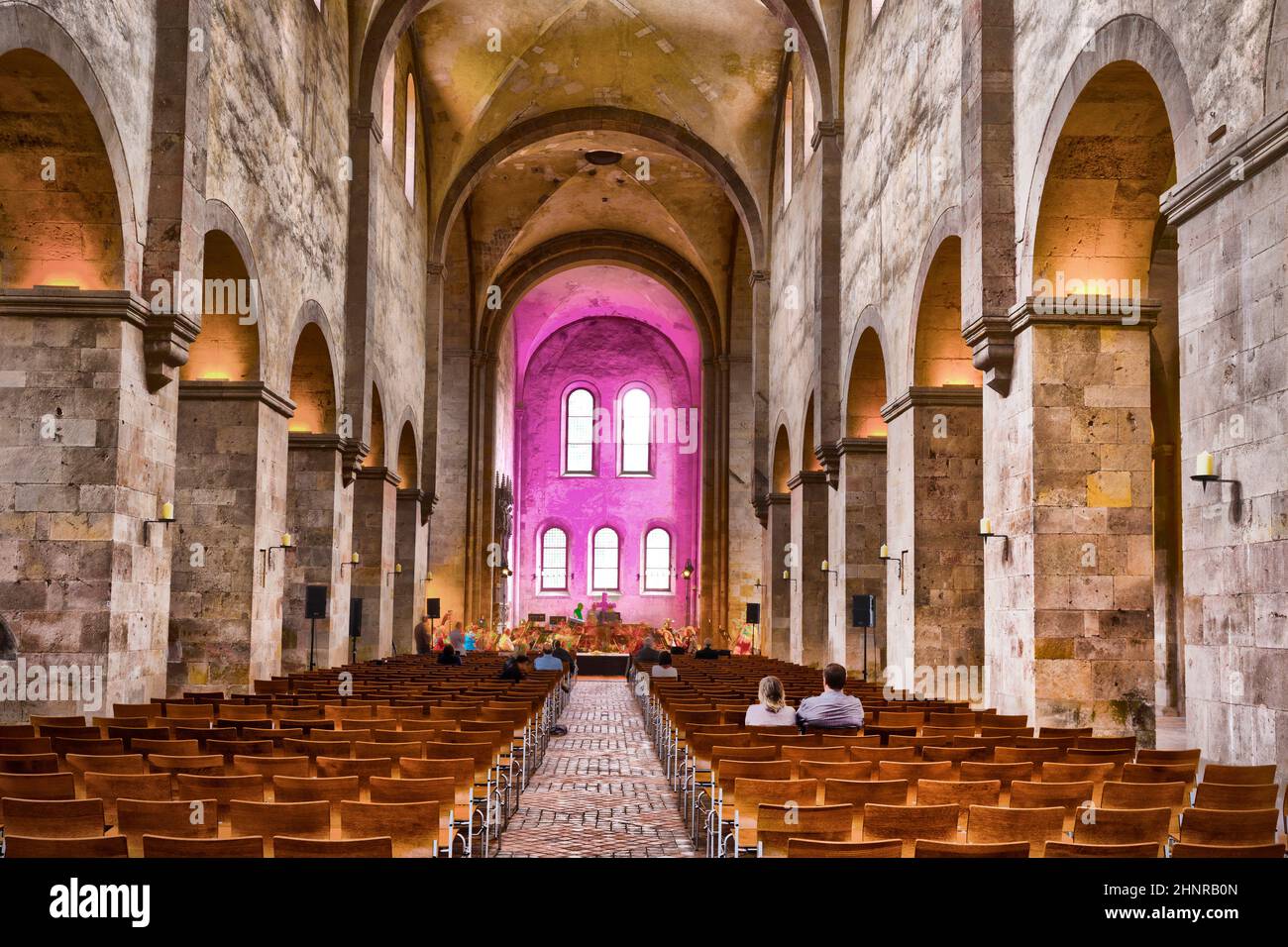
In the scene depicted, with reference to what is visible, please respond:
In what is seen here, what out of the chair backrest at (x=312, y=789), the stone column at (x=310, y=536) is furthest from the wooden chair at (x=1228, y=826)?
the stone column at (x=310, y=536)

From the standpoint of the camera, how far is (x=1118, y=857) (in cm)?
424

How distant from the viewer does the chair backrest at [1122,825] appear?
17.9 feet

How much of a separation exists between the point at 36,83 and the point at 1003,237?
981 cm

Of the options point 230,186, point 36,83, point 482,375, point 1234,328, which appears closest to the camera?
point 1234,328

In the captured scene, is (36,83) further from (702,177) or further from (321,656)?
(702,177)

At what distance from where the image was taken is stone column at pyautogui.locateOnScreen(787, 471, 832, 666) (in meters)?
23.8

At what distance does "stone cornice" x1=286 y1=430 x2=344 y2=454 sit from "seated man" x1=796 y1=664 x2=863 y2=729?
13.4m

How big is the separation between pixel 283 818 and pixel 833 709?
4904 mm

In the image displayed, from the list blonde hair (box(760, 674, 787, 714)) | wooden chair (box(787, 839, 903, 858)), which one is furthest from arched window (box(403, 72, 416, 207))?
wooden chair (box(787, 839, 903, 858))

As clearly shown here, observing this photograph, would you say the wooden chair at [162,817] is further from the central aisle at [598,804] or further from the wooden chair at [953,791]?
the wooden chair at [953,791]

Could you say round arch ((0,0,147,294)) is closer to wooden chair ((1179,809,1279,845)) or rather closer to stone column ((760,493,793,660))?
wooden chair ((1179,809,1279,845))

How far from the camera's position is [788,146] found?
28078 mm

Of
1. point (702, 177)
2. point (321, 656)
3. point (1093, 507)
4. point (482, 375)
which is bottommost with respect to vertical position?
point (321, 656)

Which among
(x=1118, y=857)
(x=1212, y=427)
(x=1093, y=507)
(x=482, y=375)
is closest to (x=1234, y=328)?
(x=1212, y=427)
